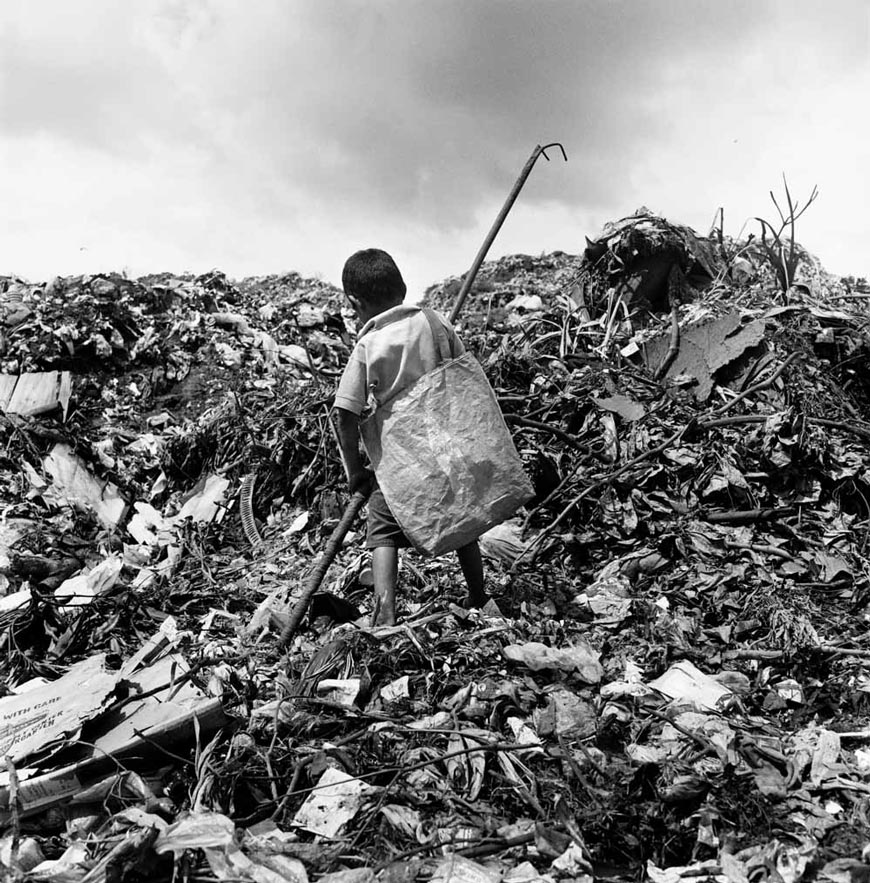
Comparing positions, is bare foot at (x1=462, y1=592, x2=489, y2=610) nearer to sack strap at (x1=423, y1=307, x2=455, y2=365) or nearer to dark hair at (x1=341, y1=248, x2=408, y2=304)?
sack strap at (x1=423, y1=307, x2=455, y2=365)

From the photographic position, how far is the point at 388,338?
297 centimetres

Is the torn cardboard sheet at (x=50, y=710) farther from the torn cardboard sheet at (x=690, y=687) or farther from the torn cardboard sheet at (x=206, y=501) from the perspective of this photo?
the torn cardboard sheet at (x=206, y=501)

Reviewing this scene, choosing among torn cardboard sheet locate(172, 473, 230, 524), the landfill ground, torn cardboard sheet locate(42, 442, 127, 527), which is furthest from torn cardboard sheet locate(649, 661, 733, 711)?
torn cardboard sheet locate(42, 442, 127, 527)

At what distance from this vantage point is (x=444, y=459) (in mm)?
2932

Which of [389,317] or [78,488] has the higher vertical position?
[389,317]

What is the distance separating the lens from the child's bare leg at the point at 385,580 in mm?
3008

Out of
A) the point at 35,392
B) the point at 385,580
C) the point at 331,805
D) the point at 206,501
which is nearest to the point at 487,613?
the point at 385,580

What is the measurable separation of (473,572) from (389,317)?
1.01 m

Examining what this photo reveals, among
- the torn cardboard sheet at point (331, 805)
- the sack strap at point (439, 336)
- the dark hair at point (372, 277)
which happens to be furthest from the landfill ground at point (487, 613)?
the dark hair at point (372, 277)

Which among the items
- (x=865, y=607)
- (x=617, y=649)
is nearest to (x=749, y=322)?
(x=865, y=607)

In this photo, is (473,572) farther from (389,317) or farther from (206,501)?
(206,501)

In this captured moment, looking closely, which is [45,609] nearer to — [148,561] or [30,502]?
[148,561]

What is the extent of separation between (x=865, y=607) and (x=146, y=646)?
287cm

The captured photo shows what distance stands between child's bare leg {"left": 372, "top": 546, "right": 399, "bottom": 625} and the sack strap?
74 centimetres
